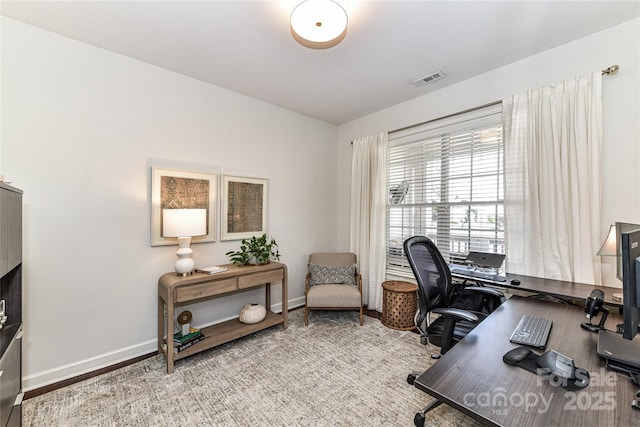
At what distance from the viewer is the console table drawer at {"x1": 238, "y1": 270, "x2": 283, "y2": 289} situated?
273cm

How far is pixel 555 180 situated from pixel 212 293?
3229 mm

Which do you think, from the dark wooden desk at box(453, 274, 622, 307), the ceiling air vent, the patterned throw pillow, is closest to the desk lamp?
the patterned throw pillow

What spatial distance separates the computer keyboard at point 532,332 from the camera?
1.26 meters

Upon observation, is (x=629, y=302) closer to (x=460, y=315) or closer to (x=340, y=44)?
(x=460, y=315)

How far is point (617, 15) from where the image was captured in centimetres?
196

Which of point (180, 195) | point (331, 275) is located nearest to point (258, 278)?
point (331, 275)

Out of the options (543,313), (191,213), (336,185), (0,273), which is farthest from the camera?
(336,185)

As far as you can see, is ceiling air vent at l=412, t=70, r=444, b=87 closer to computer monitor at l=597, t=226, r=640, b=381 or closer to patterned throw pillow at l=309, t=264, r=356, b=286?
computer monitor at l=597, t=226, r=640, b=381

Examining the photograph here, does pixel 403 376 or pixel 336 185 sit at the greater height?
pixel 336 185

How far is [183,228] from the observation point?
2365 millimetres

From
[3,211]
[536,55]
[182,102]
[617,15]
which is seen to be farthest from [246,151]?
[617,15]

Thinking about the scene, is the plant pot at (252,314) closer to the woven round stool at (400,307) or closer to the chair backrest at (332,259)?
the chair backrest at (332,259)

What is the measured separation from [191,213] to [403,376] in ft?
7.56

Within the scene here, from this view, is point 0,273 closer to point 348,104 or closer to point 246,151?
point 246,151
